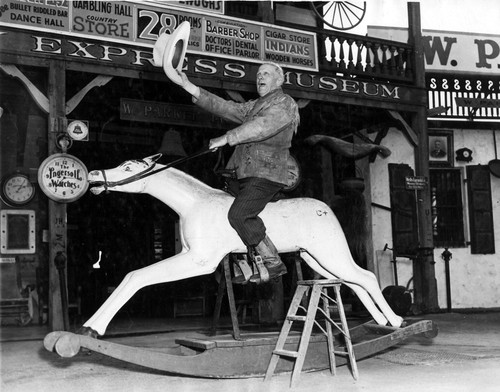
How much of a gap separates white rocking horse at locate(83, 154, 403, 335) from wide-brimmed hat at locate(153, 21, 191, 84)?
0.67 m

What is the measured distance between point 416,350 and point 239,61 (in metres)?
4.42

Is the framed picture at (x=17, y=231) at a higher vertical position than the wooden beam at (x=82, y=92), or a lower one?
lower

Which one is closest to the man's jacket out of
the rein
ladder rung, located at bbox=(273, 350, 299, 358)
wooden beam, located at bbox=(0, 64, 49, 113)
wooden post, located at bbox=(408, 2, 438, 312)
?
the rein

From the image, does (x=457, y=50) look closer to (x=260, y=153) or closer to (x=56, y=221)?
(x=56, y=221)

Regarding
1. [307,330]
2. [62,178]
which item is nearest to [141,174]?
[307,330]

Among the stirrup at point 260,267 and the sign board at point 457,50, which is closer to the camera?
the stirrup at point 260,267

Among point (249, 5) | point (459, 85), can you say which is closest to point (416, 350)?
point (249, 5)

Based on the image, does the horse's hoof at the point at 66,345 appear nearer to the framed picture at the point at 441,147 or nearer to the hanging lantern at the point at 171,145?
the hanging lantern at the point at 171,145

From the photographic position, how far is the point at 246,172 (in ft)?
15.8

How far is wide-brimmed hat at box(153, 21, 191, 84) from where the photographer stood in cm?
440

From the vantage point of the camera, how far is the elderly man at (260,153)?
15.4 feet

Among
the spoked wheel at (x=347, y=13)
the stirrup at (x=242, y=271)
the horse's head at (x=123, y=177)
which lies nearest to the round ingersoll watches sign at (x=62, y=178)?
the horse's head at (x=123, y=177)

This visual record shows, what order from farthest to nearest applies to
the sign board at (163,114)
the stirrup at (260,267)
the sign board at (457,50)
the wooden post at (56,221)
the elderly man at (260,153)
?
the sign board at (457,50)
the sign board at (163,114)
the wooden post at (56,221)
the stirrup at (260,267)
the elderly man at (260,153)

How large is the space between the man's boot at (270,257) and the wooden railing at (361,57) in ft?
16.9
